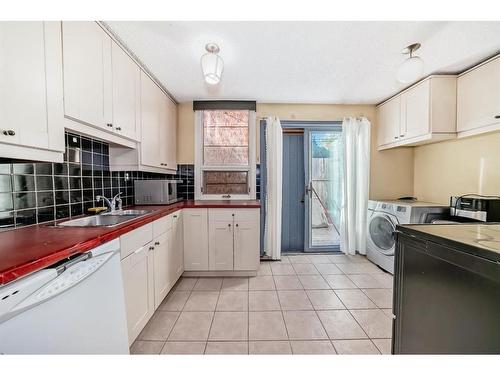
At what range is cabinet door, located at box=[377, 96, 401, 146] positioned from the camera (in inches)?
112

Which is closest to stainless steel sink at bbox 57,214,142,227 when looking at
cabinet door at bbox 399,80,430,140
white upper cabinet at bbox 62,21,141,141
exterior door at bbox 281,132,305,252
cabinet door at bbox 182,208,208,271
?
white upper cabinet at bbox 62,21,141,141

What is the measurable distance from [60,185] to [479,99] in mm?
3677

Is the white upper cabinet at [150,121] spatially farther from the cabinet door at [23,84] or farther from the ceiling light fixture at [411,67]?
the ceiling light fixture at [411,67]

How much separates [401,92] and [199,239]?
10.1ft

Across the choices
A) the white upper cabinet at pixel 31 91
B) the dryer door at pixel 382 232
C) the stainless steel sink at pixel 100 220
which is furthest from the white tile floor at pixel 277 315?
the white upper cabinet at pixel 31 91

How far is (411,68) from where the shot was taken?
177 centimetres

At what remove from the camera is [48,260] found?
832 mm

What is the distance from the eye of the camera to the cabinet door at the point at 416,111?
2396 millimetres

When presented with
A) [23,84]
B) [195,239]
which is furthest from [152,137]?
[23,84]

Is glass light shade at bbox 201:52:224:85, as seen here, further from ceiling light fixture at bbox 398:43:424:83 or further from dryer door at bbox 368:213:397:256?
dryer door at bbox 368:213:397:256

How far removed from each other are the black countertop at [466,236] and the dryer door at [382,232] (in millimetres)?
1606

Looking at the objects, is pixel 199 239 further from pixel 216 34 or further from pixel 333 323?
pixel 216 34

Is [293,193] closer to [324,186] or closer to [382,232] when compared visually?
[324,186]
